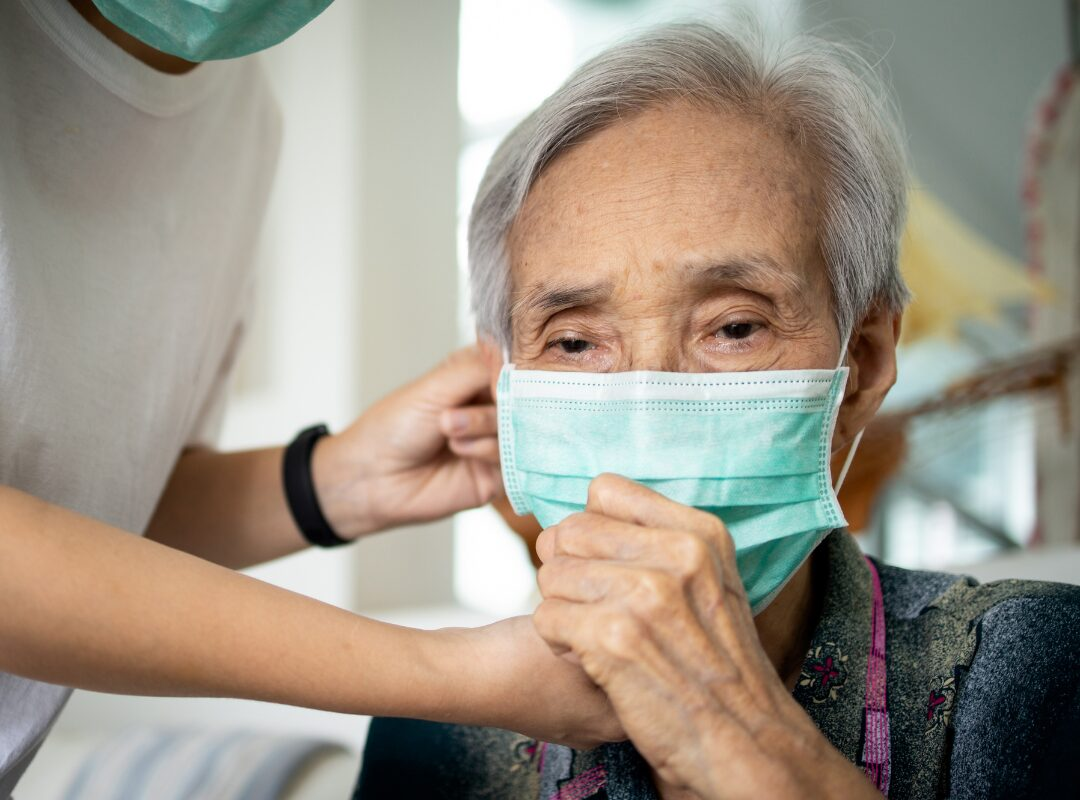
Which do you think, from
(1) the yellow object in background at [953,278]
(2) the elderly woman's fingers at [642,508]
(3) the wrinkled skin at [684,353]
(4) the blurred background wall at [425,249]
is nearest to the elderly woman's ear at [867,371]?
(3) the wrinkled skin at [684,353]

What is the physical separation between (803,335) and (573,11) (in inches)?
158

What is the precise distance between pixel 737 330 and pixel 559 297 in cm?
23

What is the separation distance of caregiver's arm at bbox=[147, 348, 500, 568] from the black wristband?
13 mm

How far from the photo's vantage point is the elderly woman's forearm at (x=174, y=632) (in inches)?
35.9

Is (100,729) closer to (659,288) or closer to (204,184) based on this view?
(204,184)

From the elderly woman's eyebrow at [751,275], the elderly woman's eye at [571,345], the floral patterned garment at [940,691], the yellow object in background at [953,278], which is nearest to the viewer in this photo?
the floral patterned garment at [940,691]

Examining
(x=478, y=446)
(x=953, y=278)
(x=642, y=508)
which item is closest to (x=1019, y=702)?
(x=642, y=508)

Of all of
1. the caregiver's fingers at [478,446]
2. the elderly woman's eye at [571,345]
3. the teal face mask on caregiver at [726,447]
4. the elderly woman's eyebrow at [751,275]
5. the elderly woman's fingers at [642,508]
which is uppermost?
the elderly woman's eyebrow at [751,275]

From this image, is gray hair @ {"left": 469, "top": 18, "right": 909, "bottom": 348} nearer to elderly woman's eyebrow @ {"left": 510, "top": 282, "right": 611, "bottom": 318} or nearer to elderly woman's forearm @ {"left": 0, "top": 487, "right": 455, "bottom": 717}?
elderly woman's eyebrow @ {"left": 510, "top": 282, "right": 611, "bottom": 318}

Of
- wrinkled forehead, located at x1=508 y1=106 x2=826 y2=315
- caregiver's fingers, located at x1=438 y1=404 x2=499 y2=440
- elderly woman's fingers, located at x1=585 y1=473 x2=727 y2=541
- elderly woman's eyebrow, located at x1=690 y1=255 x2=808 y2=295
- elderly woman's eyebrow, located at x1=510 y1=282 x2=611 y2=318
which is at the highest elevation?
wrinkled forehead, located at x1=508 y1=106 x2=826 y2=315

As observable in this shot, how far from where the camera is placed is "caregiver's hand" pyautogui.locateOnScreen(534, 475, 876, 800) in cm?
91

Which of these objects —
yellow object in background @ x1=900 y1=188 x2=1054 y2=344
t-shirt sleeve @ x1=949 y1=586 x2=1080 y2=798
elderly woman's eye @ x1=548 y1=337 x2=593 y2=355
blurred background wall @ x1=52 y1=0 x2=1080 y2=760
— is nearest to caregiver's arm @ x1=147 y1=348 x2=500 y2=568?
elderly woman's eye @ x1=548 y1=337 x2=593 y2=355

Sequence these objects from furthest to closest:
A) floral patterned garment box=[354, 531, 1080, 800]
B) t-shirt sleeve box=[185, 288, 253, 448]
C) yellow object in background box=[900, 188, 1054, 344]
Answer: yellow object in background box=[900, 188, 1054, 344] < t-shirt sleeve box=[185, 288, 253, 448] < floral patterned garment box=[354, 531, 1080, 800]

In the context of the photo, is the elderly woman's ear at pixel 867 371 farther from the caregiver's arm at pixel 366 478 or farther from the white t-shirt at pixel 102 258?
the white t-shirt at pixel 102 258
